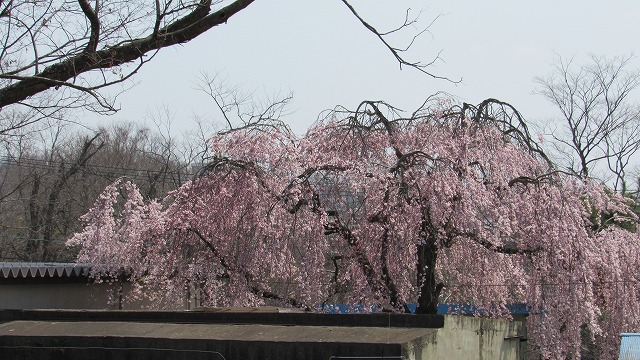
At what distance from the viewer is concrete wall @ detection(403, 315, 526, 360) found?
26.1 feet

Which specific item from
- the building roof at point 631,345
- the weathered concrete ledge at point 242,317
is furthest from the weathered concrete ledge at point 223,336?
the building roof at point 631,345

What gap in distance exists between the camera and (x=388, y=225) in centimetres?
1628

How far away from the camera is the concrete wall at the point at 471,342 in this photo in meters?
7.96

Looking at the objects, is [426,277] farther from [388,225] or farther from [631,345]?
[631,345]

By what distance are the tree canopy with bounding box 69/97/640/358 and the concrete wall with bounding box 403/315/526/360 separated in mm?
3995

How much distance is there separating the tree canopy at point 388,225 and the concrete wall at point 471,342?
13.1 ft

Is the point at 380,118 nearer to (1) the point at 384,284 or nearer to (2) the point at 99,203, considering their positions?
(1) the point at 384,284

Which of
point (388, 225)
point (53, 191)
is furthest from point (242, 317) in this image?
point (53, 191)

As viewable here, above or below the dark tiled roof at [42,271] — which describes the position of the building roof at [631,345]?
below

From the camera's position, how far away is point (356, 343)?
7383 mm

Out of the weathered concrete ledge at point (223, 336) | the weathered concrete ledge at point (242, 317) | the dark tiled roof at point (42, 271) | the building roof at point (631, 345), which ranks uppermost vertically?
the dark tiled roof at point (42, 271)

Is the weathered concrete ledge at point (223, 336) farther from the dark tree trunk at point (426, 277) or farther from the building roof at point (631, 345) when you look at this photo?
the building roof at point (631, 345)

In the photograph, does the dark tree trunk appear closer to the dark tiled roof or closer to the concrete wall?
the concrete wall

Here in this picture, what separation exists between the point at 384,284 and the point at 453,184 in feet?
8.23
